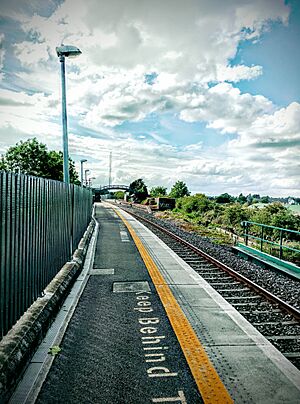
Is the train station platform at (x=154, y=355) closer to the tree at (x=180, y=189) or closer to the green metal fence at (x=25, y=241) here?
the green metal fence at (x=25, y=241)

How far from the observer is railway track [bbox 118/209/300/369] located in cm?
519

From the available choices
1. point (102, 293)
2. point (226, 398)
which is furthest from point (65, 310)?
point (226, 398)

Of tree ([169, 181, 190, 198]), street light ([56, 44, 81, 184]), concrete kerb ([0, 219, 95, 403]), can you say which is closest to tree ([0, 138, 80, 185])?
street light ([56, 44, 81, 184])

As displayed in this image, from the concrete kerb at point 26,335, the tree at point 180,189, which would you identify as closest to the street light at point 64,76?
the concrete kerb at point 26,335

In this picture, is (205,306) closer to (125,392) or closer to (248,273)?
(125,392)

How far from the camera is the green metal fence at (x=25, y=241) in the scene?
14.0 feet

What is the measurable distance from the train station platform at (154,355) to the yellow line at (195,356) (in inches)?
0.4

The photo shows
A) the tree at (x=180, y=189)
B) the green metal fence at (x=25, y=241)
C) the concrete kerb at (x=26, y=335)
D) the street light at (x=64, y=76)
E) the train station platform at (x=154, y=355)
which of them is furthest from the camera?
the tree at (x=180, y=189)

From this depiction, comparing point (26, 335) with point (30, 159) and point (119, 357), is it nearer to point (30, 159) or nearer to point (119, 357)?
point (119, 357)

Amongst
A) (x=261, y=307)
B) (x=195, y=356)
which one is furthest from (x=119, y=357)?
(x=261, y=307)

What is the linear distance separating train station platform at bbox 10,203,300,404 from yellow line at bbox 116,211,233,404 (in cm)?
1

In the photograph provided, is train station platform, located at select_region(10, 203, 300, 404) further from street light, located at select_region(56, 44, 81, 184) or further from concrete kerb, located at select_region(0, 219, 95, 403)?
street light, located at select_region(56, 44, 81, 184)

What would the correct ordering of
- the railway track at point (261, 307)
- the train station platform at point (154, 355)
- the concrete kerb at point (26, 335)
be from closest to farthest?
the concrete kerb at point (26, 335) → the train station platform at point (154, 355) → the railway track at point (261, 307)

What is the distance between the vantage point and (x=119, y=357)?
443cm
